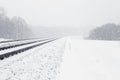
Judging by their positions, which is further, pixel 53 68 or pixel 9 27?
pixel 9 27

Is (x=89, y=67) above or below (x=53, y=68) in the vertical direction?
below

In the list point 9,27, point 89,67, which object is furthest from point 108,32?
point 89,67

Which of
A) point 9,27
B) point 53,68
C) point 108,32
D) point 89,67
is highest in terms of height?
point 9,27

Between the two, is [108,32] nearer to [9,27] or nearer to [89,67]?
[9,27]

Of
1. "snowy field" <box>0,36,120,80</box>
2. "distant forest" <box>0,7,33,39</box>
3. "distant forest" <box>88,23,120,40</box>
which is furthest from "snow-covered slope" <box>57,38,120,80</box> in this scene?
"distant forest" <box>88,23,120,40</box>

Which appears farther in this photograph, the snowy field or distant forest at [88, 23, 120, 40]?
distant forest at [88, 23, 120, 40]

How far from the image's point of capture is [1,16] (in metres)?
63.5

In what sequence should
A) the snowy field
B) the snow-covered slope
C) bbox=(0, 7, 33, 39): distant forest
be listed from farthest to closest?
bbox=(0, 7, 33, 39): distant forest
the snow-covered slope
the snowy field

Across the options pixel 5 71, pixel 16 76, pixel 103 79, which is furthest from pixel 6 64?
pixel 103 79

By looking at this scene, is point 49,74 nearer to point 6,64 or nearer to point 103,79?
point 6,64

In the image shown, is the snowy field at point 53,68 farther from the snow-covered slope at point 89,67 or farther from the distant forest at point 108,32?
the distant forest at point 108,32


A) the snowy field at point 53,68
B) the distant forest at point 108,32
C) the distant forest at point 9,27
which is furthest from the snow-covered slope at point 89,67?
the distant forest at point 108,32

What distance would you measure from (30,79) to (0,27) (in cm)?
5815

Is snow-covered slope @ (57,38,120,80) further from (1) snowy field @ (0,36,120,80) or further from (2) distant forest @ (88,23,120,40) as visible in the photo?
(2) distant forest @ (88,23,120,40)
